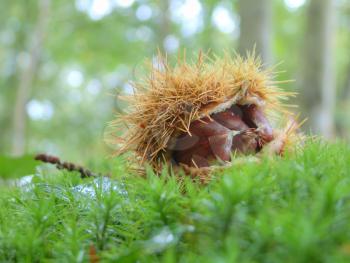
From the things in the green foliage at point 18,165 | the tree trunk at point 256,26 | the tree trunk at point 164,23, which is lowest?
the green foliage at point 18,165

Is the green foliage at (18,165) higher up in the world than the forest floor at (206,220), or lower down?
lower down

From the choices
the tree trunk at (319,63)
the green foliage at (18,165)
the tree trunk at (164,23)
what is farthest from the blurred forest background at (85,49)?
the green foliage at (18,165)

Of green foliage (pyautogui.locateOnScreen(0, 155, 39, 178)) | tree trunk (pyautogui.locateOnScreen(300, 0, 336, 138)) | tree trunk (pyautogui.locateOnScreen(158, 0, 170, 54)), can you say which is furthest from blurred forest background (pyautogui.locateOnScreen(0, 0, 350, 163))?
green foliage (pyautogui.locateOnScreen(0, 155, 39, 178))

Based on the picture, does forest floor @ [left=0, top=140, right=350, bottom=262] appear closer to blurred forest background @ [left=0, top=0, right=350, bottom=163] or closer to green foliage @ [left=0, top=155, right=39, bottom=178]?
green foliage @ [left=0, top=155, right=39, bottom=178]

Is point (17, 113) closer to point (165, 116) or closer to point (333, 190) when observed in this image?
point (165, 116)

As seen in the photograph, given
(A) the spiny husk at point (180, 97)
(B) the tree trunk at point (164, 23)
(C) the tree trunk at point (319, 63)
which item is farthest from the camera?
(B) the tree trunk at point (164, 23)

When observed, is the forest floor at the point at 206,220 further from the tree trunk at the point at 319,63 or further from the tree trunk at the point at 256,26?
the tree trunk at the point at 319,63

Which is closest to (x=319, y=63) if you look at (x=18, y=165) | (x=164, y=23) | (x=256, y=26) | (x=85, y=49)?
(x=256, y=26)

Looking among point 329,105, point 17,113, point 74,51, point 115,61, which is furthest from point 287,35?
point 329,105
